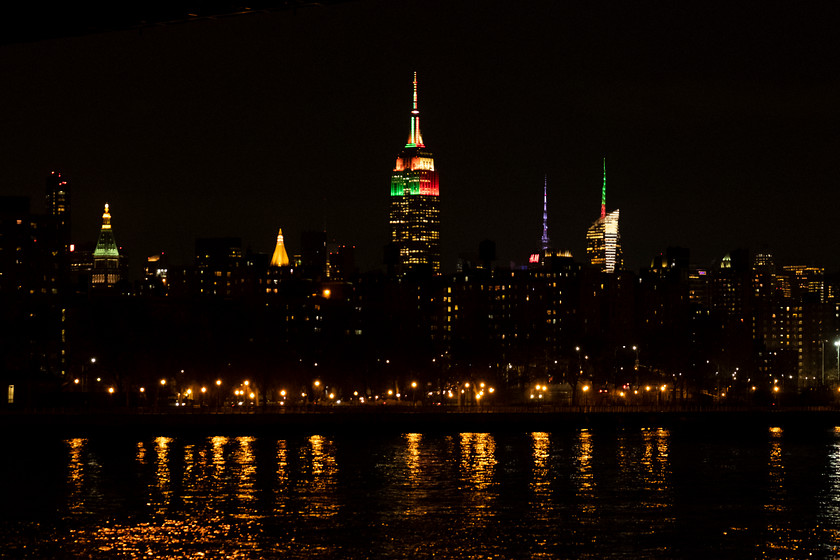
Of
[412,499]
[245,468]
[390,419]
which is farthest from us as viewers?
[390,419]

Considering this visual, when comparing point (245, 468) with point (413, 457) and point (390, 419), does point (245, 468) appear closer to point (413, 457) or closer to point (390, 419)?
point (413, 457)

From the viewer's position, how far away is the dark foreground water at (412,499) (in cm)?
4409

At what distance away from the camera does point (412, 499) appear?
187 ft

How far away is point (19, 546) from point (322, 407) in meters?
70.0

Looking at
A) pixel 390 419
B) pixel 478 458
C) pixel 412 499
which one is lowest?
pixel 412 499

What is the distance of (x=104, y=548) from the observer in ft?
141

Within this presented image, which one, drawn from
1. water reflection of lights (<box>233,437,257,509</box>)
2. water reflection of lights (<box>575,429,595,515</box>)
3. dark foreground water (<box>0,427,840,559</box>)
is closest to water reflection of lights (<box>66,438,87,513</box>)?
dark foreground water (<box>0,427,840,559</box>)

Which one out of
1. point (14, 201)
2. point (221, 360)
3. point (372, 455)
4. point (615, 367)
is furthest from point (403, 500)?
point (14, 201)

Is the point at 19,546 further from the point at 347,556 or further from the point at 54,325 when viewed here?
the point at 54,325

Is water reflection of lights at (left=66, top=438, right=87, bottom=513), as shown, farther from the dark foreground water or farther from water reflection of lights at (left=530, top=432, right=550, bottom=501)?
water reflection of lights at (left=530, top=432, right=550, bottom=501)

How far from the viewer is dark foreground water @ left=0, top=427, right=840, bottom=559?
44094 millimetres

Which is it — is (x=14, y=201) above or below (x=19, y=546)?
above

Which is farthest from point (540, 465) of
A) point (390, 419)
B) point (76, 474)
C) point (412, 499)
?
point (390, 419)

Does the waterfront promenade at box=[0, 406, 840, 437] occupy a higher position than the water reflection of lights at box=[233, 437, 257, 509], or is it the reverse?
the waterfront promenade at box=[0, 406, 840, 437]
